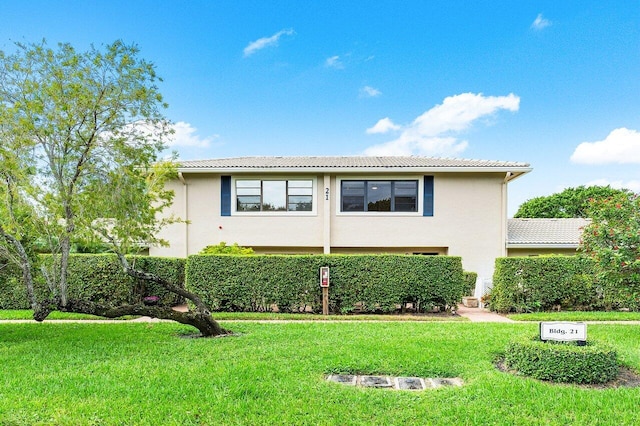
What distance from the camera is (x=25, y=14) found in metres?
9.71

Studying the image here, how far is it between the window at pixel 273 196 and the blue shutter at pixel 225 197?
1.16ft

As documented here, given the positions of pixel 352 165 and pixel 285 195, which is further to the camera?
pixel 285 195

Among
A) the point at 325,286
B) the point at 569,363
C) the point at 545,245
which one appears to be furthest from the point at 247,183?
the point at 569,363

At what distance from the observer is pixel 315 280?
37.3 ft

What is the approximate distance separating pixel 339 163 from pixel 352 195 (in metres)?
1.48

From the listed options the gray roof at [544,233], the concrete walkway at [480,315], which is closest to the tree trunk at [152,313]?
the concrete walkway at [480,315]

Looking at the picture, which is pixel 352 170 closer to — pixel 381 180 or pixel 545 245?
pixel 381 180

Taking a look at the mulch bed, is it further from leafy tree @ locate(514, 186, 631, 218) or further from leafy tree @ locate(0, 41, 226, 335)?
leafy tree @ locate(514, 186, 631, 218)

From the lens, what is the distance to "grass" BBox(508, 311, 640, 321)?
10.4 meters

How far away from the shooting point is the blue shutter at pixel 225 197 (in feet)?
51.0

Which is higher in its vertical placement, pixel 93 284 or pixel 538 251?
pixel 538 251

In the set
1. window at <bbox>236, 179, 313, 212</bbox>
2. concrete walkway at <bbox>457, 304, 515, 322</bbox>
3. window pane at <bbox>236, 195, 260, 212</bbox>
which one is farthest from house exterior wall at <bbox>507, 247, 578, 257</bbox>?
window pane at <bbox>236, 195, 260, 212</bbox>

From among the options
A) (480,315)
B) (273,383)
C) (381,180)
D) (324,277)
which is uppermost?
(381,180)

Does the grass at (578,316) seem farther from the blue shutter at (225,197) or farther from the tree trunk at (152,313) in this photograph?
the blue shutter at (225,197)
